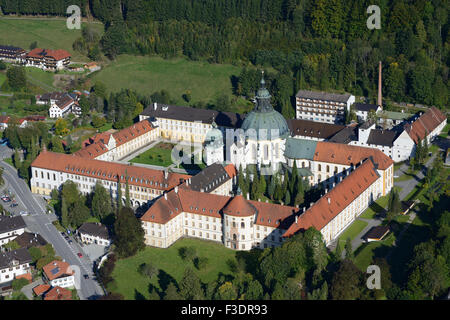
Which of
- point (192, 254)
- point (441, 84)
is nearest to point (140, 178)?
point (192, 254)

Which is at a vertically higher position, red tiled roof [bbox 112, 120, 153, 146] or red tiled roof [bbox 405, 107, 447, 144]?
red tiled roof [bbox 405, 107, 447, 144]

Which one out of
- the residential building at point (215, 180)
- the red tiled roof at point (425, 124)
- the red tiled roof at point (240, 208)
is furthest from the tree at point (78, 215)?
the red tiled roof at point (425, 124)

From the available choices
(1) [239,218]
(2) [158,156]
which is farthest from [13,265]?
(2) [158,156]

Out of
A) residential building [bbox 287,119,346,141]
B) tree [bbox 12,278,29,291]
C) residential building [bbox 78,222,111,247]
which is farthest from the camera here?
residential building [bbox 287,119,346,141]

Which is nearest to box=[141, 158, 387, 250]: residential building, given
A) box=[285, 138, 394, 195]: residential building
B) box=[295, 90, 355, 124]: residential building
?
box=[285, 138, 394, 195]: residential building

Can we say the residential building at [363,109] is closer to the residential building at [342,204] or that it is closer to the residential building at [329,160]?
the residential building at [329,160]

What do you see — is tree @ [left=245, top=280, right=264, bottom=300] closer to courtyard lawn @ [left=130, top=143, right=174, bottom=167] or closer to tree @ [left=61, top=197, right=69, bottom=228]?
tree @ [left=61, top=197, right=69, bottom=228]

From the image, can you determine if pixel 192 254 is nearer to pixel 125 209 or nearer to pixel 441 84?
pixel 125 209
